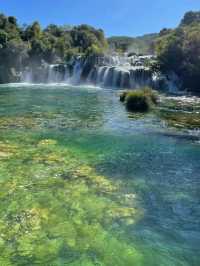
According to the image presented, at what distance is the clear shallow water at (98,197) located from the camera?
8.08 m

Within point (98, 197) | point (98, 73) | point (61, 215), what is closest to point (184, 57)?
point (98, 73)

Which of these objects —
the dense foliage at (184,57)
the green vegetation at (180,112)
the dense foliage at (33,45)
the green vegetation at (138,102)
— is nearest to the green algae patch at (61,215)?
the green vegetation at (180,112)

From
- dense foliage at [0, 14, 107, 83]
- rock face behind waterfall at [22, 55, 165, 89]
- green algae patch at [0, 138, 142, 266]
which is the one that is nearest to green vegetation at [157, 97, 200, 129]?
green algae patch at [0, 138, 142, 266]

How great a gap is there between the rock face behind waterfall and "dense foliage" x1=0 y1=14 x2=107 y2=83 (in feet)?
11.6

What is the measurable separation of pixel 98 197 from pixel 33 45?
7222cm

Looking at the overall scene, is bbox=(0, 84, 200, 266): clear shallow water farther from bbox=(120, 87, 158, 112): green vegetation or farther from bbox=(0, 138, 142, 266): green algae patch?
bbox=(120, 87, 158, 112): green vegetation

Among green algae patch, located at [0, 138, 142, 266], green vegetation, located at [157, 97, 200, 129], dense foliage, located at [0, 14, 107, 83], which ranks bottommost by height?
green algae patch, located at [0, 138, 142, 266]

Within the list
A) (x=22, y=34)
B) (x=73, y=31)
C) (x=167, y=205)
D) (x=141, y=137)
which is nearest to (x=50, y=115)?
(x=141, y=137)

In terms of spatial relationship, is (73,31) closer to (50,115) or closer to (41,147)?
(50,115)

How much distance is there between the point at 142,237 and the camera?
875 centimetres

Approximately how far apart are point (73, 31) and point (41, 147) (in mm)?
91144

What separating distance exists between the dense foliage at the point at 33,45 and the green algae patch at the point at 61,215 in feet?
184

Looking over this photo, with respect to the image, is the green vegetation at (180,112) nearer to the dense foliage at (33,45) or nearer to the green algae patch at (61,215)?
the green algae patch at (61,215)

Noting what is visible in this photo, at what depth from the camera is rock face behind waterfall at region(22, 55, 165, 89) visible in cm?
5366
